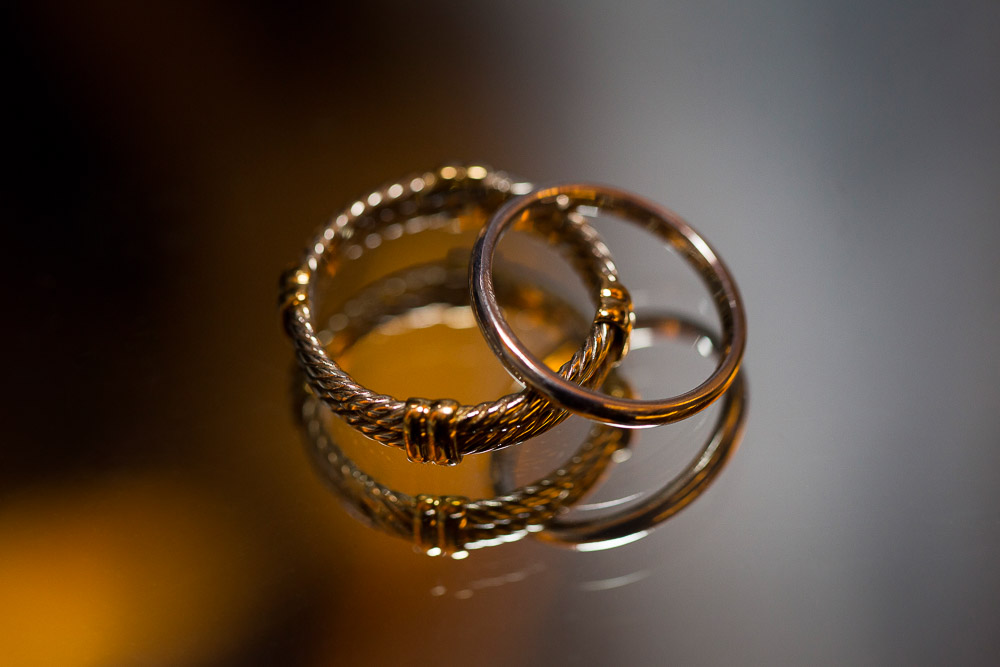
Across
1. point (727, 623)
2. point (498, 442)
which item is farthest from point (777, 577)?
point (498, 442)

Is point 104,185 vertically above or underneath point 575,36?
underneath

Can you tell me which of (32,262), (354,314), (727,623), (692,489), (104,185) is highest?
(104,185)

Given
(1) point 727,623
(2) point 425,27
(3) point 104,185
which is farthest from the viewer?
(2) point 425,27

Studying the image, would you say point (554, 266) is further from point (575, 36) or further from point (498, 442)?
point (575, 36)

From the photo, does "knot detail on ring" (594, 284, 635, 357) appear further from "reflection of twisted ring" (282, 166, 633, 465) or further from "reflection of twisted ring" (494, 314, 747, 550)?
"reflection of twisted ring" (494, 314, 747, 550)

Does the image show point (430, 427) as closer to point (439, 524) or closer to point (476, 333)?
point (439, 524)

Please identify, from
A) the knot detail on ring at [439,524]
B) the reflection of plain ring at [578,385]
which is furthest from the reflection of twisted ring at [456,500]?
the reflection of plain ring at [578,385]
